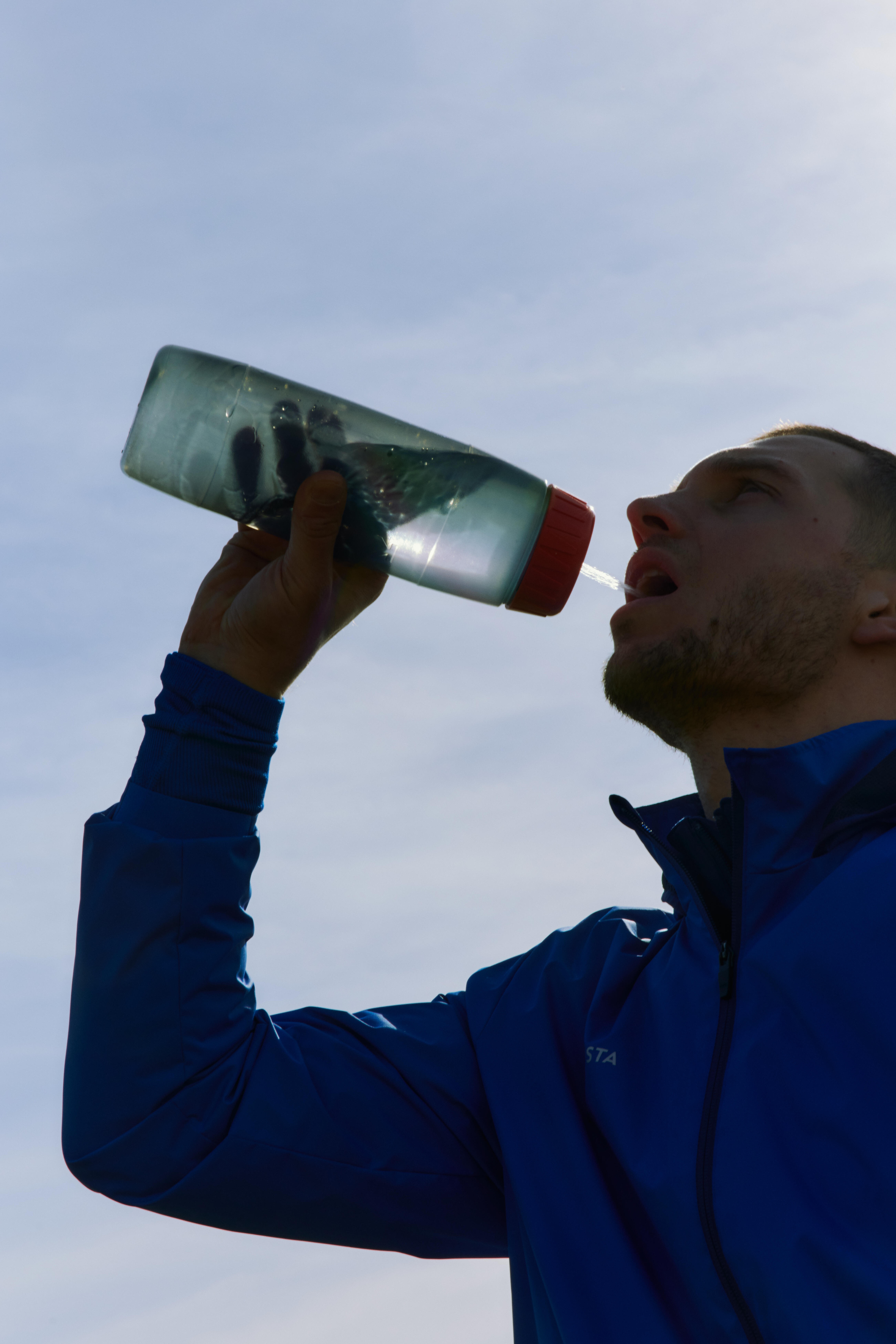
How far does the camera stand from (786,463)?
2988 mm

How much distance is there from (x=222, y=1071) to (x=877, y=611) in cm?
182

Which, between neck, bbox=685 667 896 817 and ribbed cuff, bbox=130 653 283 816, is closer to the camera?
ribbed cuff, bbox=130 653 283 816

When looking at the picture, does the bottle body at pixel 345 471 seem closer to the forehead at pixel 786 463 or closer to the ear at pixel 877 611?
the forehead at pixel 786 463

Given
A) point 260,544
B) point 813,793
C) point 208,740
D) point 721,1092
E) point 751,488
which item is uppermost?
point 751,488

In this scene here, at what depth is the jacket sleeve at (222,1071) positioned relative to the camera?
229 centimetres

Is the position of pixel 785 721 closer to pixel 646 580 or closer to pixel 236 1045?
pixel 646 580

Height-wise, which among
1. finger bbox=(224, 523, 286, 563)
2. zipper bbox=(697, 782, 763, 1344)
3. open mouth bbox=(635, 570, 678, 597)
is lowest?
zipper bbox=(697, 782, 763, 1344)

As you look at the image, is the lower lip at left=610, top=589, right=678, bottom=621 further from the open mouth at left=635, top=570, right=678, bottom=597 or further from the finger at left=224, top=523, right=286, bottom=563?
the finger at left=224, top=523, right=286, bottom=563

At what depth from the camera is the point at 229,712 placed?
2.54m

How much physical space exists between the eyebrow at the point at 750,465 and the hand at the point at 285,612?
997 mm

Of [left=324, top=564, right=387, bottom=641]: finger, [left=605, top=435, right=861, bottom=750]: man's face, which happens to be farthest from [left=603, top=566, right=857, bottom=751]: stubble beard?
[left=324, top=564, right=387, bottom=641]: finger

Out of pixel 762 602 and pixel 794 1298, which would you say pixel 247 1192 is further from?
pixel 762 602

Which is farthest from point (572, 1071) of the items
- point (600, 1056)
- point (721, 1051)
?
point (721, 1051)

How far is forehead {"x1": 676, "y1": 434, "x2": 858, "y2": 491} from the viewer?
2971 mm
